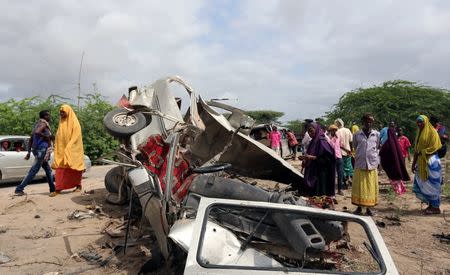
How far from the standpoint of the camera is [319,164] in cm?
669

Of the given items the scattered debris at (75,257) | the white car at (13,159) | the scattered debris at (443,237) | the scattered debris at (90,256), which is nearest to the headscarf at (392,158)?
the scattered debris at (443,237)

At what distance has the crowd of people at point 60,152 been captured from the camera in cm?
768

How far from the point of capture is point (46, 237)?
542 centimetres

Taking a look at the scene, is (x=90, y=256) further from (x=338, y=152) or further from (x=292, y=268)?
(x=338, y=152)

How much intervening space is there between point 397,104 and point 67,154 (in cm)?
2129

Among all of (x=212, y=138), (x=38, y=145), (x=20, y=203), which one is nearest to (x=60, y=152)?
(x=38, y=145)

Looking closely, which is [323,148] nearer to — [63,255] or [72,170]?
[63,255]

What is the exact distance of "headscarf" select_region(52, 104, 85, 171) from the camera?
25.2 feet

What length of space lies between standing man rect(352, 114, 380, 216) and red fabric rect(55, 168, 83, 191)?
519 cm

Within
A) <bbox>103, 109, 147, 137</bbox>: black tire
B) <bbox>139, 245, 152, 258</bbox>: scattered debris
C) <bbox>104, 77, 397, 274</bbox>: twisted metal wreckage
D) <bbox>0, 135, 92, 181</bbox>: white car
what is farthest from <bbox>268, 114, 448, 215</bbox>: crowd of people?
<bbox>0, 135, 92, 181</bbox>: white car

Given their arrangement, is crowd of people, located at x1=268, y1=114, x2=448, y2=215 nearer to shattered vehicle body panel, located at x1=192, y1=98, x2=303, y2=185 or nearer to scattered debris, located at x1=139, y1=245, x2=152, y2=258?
shattered vehicle body panel, located at x1=192, y1=98, x2=303, y2=185

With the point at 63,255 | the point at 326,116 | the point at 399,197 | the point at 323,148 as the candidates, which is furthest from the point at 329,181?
the point at 326,116

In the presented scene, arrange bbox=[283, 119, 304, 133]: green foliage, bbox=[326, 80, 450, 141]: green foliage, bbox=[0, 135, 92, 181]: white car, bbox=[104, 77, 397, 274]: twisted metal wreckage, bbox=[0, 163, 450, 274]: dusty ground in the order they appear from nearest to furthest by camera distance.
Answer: bbox=[104, 77, 397, 274]: twisted metal wreckage, bbox=[0, 163, 450, 274]: dusty ground, bbox=[0, 135, 92, 181]: white car, bbox=[326, 80, 450, 141]: green foliage, bbox=[283, 119, 304, 133]: green foliage

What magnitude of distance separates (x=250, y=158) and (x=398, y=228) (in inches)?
99.8
